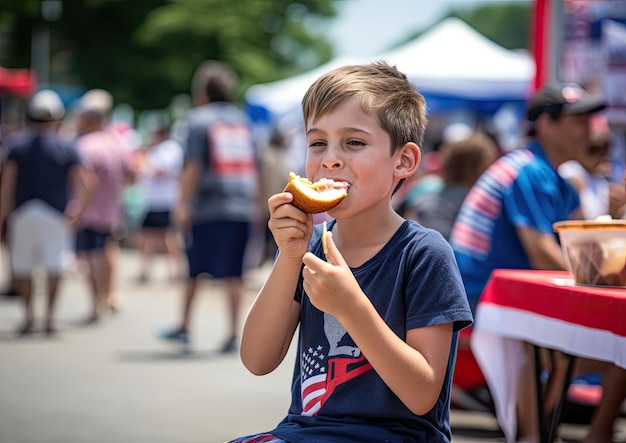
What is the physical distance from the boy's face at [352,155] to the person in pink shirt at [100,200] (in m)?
8.88

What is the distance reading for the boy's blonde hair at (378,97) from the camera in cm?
283

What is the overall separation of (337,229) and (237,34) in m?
42.1

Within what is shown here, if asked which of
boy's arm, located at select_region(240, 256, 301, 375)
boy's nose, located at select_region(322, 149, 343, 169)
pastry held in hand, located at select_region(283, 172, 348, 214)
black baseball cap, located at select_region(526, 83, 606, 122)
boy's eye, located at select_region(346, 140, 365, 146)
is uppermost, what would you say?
black baseball cap, located at select_region(526, 83, 606, 122)

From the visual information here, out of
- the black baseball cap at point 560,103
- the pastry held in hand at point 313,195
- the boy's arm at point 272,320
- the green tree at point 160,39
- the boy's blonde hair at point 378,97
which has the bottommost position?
the boy's arm at point 272,320

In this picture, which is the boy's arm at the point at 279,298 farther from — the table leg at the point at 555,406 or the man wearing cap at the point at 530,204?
the man wearing cap at the point at 530,204

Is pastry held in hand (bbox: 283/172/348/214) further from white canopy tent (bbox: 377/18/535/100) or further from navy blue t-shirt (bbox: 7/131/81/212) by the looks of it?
white canopy tent (bbox: 377/18/535/100)

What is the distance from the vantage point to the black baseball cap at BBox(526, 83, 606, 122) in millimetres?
5703

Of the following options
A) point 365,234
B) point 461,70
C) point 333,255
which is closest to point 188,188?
point 461,70

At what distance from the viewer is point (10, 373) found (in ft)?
27.2

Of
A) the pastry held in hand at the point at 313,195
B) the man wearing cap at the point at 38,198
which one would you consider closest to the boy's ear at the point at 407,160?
the pastry held in hand at the point at 313,195

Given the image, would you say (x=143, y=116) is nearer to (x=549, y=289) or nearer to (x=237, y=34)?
(x=237, y=34)

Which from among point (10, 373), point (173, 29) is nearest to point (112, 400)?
point (10, 373)

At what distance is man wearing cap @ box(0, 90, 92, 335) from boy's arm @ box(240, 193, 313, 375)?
304 inches

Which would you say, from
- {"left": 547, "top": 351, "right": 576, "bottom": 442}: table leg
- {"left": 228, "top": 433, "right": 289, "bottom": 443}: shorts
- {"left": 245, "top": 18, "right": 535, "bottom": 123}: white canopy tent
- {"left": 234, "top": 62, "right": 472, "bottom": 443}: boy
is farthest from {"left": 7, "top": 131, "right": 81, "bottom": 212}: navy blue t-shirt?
{"left": 228, "top": 433, "right": 289, "bottom": 443}: shorts
